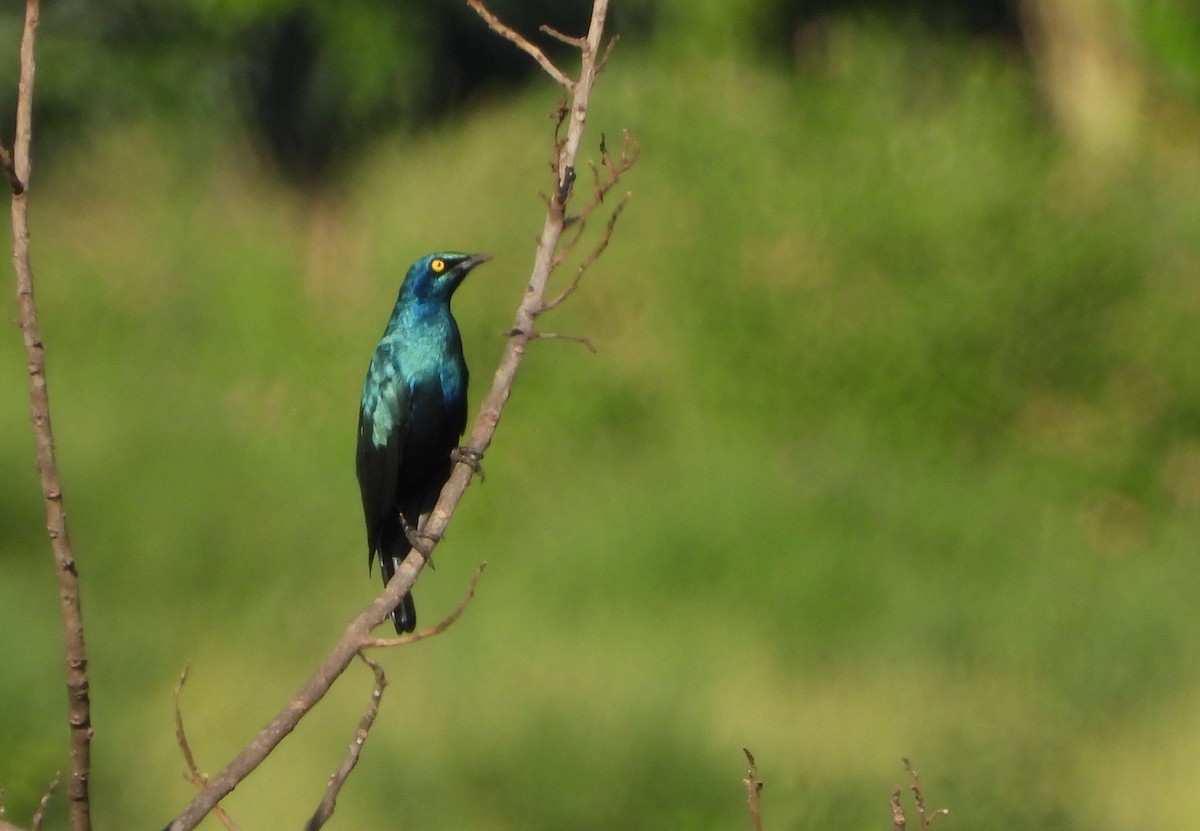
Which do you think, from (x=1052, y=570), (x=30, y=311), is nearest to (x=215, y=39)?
(x=1052, y=570)

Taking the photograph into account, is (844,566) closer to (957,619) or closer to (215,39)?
(957,619)

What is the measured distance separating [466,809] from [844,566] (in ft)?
7.23

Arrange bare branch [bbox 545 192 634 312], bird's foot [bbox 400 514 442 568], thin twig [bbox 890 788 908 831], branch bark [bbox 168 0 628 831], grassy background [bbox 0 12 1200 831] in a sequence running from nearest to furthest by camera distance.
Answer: thin twig [bbox 890 788 908 831] → branch bark [bbox 168 0 628 831] → bare branch [bbox 545 192 634 312] → bird's foot [bbox 400 514 442 568] → grassy background [bbox 0 12 1200 831]

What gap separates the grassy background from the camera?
6.00 metres

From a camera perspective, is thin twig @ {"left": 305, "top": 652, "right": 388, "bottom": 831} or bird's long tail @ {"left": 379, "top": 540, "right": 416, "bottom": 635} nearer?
thin twig @ {"left": 305, "top": 652, "right": 388, "bottom": 831}

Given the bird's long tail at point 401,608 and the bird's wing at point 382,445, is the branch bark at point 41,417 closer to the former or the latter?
the bird's long tail at point 401,608

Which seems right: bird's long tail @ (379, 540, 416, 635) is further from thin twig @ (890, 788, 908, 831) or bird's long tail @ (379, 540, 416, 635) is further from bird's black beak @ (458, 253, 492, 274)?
thin twig @ (890, 788, 908, 831)

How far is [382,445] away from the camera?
352 cm

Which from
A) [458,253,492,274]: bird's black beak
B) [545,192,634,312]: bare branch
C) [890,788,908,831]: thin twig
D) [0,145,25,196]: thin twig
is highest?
[545,192,634,312]: bare branch

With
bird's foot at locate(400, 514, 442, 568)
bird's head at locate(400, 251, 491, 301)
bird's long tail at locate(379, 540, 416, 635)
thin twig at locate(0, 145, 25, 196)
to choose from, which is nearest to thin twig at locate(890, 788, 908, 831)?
bird's foot at locate(400, 514, 442, 568)

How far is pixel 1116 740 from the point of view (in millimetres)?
6066

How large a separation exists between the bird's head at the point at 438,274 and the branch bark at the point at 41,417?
1.80m

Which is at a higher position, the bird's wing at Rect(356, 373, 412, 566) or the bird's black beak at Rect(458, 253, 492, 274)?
the bird's black beak at Rect(458, 253, 492, 274)

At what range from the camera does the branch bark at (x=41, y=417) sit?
5.35ft
